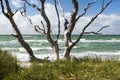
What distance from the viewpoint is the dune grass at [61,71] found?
7.05 meters

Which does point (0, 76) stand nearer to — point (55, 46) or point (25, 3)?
point (55, 46)

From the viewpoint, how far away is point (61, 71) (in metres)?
7.63

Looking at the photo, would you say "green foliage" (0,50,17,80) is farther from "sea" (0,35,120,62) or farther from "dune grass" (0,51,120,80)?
"sea" (0,35,120,62)

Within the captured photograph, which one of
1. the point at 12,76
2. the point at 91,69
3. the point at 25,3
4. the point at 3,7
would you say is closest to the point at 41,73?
the point at 12,76

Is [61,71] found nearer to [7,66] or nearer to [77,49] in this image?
[7,66]

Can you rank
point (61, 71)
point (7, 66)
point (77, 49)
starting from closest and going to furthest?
point (7, 66) < point (61, 71) < point (77, 49)

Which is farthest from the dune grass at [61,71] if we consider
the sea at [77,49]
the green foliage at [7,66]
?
the sea at [77,49]

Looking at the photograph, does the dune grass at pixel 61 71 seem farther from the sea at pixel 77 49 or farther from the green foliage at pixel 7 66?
the sea at pixel 77 49

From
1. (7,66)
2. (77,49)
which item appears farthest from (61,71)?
(77,49)

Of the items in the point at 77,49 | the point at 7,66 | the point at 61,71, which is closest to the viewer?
the point at 7,66

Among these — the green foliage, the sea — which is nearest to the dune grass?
the green foliage

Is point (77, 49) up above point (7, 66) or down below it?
below

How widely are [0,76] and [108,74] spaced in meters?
2.38

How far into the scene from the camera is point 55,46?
11.0 m
